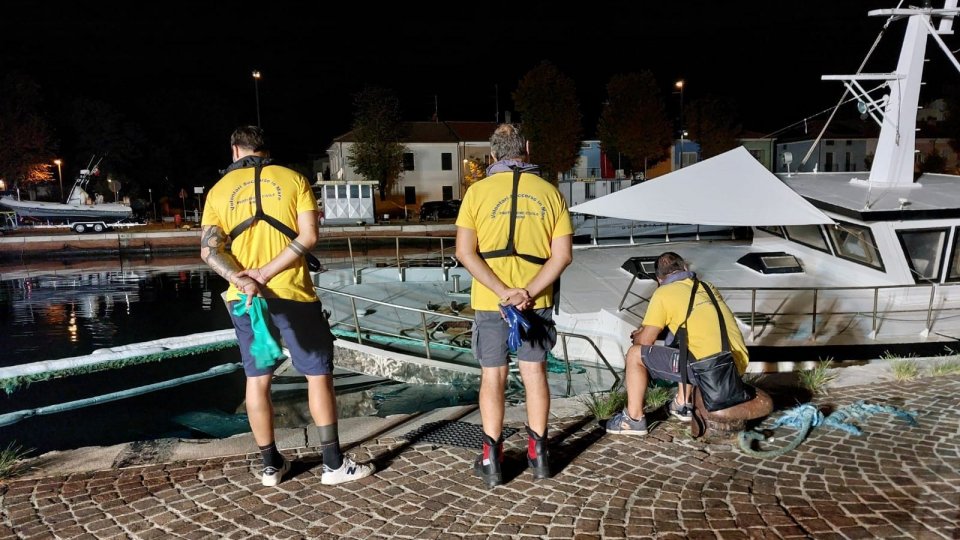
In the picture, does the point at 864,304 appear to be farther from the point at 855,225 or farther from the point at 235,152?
the point at 235,152

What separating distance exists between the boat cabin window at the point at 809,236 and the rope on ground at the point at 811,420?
21.4 ft

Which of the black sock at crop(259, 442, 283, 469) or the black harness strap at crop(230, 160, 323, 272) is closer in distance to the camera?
the black harness strap at crop(230, 160, 323, 272)

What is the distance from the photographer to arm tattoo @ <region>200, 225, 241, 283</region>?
12.5ft

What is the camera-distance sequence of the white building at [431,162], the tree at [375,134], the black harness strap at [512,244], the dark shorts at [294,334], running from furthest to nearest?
the white building at [431,162] < the tree at [375,134] < the dark shorts at [294,334] < the black harness strap at [512,244]

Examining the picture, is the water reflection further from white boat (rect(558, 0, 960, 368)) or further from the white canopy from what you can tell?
the white canopy

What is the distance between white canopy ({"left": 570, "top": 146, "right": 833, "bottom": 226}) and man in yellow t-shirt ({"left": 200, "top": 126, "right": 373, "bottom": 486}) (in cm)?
712

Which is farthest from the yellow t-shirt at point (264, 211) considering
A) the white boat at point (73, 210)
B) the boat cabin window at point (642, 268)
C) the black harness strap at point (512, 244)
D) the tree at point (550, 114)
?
the tree at point (550, 114)

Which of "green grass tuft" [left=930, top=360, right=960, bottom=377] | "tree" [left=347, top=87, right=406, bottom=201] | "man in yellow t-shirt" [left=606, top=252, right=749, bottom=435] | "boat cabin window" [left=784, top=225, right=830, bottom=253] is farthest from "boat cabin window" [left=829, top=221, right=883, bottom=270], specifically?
"tree" [left=347, top=87, right=406, bottom=201]

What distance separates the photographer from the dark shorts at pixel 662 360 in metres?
4.82

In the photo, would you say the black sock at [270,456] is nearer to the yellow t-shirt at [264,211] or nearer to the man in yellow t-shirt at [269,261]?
the man in yellow t-shirt at [269,261]

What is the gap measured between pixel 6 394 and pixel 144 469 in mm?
7289

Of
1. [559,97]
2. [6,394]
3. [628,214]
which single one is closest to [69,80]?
[559,97]

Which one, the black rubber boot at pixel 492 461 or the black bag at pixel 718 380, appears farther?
the black bag at pixel 718 380

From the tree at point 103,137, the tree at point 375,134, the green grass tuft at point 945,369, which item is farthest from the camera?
the tree at point 103,137
